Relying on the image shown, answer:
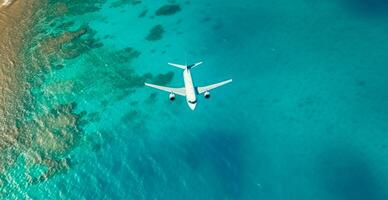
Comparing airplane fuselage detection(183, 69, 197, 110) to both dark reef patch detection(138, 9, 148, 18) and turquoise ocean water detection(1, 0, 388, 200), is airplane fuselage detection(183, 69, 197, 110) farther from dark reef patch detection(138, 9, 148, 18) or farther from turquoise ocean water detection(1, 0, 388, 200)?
dark reef patch detection(138, 9, 148, 18)

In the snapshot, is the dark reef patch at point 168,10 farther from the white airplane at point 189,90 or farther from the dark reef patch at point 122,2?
the white airplane at point 189,90

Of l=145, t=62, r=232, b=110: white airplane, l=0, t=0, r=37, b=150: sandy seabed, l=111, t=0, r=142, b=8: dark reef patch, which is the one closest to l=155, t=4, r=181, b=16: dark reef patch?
l=111, t=0, r=142, b=8: dark reef patch

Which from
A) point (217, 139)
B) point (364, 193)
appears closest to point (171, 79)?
point (217, 139)

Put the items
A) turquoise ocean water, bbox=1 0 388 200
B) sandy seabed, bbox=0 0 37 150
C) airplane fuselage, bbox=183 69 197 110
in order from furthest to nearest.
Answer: sandy seabed, bbox=0 0 37 150
airplane fuselage, bbox=183 69 197 110
turquoise ocean water, bbox=1 0 388 200

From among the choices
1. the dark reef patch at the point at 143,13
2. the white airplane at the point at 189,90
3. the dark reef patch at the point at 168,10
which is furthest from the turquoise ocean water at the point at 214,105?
the white airplane at the point at 189,90

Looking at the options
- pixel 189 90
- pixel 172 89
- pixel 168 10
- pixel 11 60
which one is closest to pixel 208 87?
pixel 189 90

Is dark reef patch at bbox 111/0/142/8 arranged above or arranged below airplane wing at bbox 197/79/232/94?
above

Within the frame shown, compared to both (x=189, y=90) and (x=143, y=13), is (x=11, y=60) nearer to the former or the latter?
(x=143, y=13)

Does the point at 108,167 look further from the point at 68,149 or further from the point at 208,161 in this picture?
the point at 208,161
